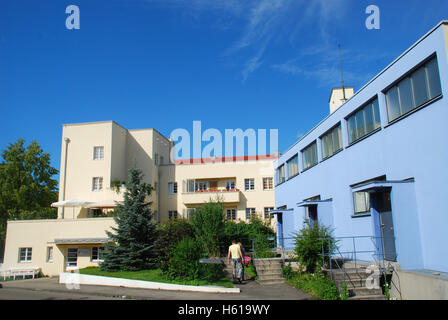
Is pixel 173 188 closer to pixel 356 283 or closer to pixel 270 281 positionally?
pixel 270 281

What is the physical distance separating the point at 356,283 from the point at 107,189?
80.4 feet

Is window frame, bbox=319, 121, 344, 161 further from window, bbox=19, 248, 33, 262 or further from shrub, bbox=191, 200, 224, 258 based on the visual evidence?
window, bbox=19, 248, 33, 262

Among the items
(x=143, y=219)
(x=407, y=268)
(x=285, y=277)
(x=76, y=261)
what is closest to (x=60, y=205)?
(x=76, y=261)

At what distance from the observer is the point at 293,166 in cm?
2566

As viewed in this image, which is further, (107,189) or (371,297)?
(107,189)

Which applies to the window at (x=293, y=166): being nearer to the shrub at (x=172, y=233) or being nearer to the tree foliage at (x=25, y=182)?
the shrub at (x=172, y=233)

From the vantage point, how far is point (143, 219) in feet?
73.2

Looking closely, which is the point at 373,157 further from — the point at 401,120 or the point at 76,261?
the point at 76,261

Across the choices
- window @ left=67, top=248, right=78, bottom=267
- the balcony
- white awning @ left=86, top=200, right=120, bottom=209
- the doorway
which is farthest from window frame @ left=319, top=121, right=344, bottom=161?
window @ left=67, top=248, right=78, bottom=267

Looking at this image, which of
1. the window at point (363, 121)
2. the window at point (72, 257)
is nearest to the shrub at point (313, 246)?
the window at point (363, 121)

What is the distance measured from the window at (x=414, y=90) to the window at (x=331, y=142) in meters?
4.54

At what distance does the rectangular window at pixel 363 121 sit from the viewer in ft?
45.9

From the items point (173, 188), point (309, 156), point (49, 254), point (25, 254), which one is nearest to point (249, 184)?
point (173, 188)
